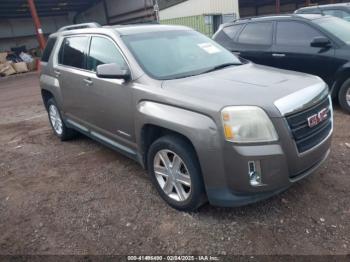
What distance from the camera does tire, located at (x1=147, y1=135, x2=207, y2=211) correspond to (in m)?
2.79

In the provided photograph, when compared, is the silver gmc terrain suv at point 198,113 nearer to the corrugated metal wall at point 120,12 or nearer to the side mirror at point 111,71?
the side mirror at point 111,71

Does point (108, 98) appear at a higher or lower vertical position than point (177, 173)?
higher

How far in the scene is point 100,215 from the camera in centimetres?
318

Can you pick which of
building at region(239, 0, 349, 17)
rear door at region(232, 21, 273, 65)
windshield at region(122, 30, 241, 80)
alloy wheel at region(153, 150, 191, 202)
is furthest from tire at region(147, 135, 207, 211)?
building at region(239, 0, 349, 17)

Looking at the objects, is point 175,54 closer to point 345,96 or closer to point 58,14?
point 345,96

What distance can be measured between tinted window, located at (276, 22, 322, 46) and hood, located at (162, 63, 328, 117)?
9.48 ft

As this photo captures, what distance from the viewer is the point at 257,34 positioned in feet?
21.0

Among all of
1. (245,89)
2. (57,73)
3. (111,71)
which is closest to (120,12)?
(57,73)

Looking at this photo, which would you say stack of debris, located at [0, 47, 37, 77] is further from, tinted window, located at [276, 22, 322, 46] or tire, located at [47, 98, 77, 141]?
tinted window, located at [276, 22, 322, 46]

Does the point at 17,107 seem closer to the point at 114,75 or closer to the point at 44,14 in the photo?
the point at 114,75

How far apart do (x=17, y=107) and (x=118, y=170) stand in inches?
256

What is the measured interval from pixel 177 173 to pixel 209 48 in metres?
1.70

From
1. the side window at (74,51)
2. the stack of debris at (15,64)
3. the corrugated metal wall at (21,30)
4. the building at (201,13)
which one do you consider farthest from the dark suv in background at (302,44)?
the corrugated metal wall at (21,30)

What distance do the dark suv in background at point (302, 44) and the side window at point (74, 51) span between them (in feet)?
11.2
